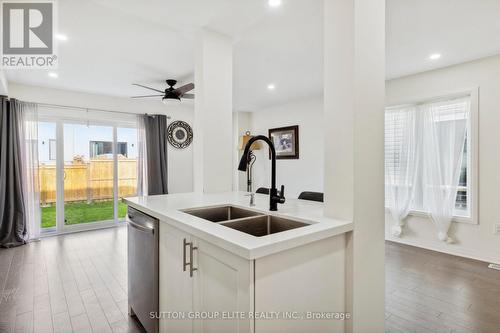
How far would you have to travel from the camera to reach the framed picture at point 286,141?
217 inches

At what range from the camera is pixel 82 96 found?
4.65 m

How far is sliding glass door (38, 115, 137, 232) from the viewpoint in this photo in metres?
4.48

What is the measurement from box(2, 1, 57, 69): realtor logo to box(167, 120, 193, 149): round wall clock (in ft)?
8.39

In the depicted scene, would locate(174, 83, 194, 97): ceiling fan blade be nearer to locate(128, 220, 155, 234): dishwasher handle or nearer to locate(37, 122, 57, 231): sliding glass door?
locate(128, 220, 155, 234): dishwasher handle

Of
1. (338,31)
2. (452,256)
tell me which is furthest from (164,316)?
(452,256)

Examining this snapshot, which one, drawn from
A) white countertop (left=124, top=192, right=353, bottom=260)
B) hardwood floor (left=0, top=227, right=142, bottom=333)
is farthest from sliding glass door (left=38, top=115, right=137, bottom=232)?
white countertop (left=124, top=192, right=353, bottom=260)

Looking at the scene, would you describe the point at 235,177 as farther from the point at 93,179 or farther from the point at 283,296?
the point at 283,296

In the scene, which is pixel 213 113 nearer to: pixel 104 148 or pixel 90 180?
pixel 104 148

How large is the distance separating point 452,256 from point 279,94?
12.1ft

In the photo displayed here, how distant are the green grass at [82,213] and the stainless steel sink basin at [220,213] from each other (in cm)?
411

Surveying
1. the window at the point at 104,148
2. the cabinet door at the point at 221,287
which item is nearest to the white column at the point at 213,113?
the cabinet door at the point at 221,287

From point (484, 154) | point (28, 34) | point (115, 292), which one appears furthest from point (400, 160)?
point (28, 34)

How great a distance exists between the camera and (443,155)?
140 inches

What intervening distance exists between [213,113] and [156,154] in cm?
320
